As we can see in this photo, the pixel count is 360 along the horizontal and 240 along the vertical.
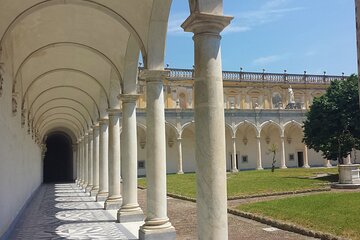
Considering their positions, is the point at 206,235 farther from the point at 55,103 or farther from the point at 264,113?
the point at 264,113

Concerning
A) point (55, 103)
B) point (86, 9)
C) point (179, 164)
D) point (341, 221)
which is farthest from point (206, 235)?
point (179, 164)

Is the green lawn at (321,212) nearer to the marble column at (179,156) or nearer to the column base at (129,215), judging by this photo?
the column base at (129,215)

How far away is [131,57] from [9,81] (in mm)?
3562

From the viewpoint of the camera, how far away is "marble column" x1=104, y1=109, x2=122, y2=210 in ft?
45.1

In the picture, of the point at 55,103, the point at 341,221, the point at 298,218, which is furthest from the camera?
the point at 55,103

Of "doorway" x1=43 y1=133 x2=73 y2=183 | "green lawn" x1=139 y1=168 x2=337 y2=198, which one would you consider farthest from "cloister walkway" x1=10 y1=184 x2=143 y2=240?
"doorway" x1=43 y1=133 x2=73 y2=183

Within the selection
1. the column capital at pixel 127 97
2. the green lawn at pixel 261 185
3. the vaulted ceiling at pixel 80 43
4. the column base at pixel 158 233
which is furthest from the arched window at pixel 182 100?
the column base at pixel 158 233

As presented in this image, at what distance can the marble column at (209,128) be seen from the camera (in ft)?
17.6

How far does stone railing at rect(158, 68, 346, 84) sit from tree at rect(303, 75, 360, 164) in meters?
18.3

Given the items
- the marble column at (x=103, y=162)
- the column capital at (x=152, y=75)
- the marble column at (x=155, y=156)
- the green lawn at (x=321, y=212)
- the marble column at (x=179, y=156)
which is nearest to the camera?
the marble column at (x=155, y=156)

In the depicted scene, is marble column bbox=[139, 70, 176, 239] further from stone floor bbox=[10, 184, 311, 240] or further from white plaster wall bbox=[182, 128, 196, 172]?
white plaster wall bbox=[182, 128, 196, 172]

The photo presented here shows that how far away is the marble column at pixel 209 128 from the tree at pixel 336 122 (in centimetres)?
2249

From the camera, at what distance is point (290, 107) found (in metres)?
49.2

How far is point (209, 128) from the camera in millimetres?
5445
